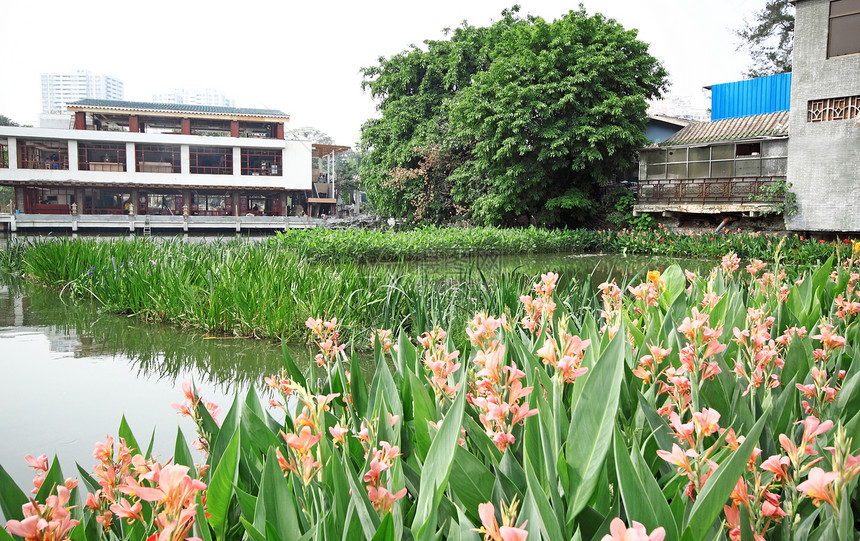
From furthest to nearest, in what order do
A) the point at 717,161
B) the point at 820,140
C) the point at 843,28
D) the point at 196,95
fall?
the point at 196,95 → the point at 717,161 → the point at 820,140 → the point at 843,28

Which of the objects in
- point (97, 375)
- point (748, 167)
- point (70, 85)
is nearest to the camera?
point (97, 375)

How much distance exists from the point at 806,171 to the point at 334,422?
719 inches

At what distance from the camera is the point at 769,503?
3.00 feet

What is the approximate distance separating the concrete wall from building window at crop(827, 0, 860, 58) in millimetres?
150

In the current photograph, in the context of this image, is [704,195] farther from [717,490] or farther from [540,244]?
[717,490]

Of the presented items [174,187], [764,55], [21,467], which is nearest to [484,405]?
[21,467]

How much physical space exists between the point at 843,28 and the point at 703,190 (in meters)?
5.36

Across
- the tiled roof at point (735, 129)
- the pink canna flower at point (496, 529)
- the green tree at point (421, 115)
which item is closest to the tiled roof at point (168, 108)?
the green tree at point (421, 115)

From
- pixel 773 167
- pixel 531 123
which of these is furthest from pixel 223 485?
pixel 773 167

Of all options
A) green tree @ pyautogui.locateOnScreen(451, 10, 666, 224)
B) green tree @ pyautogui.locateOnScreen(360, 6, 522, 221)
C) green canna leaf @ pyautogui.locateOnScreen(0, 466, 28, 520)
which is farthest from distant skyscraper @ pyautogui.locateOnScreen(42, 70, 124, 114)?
green canna leaf @ pyautogui.locateOnScreen(0, 466, 28, 520)

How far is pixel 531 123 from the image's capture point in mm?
18641

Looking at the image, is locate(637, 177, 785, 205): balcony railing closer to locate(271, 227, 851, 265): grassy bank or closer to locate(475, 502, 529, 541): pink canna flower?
locate(271, 227, 851, 265): grassy bank

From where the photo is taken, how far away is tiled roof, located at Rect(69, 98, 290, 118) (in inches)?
1324

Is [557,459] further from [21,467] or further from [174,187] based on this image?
[174,187]
